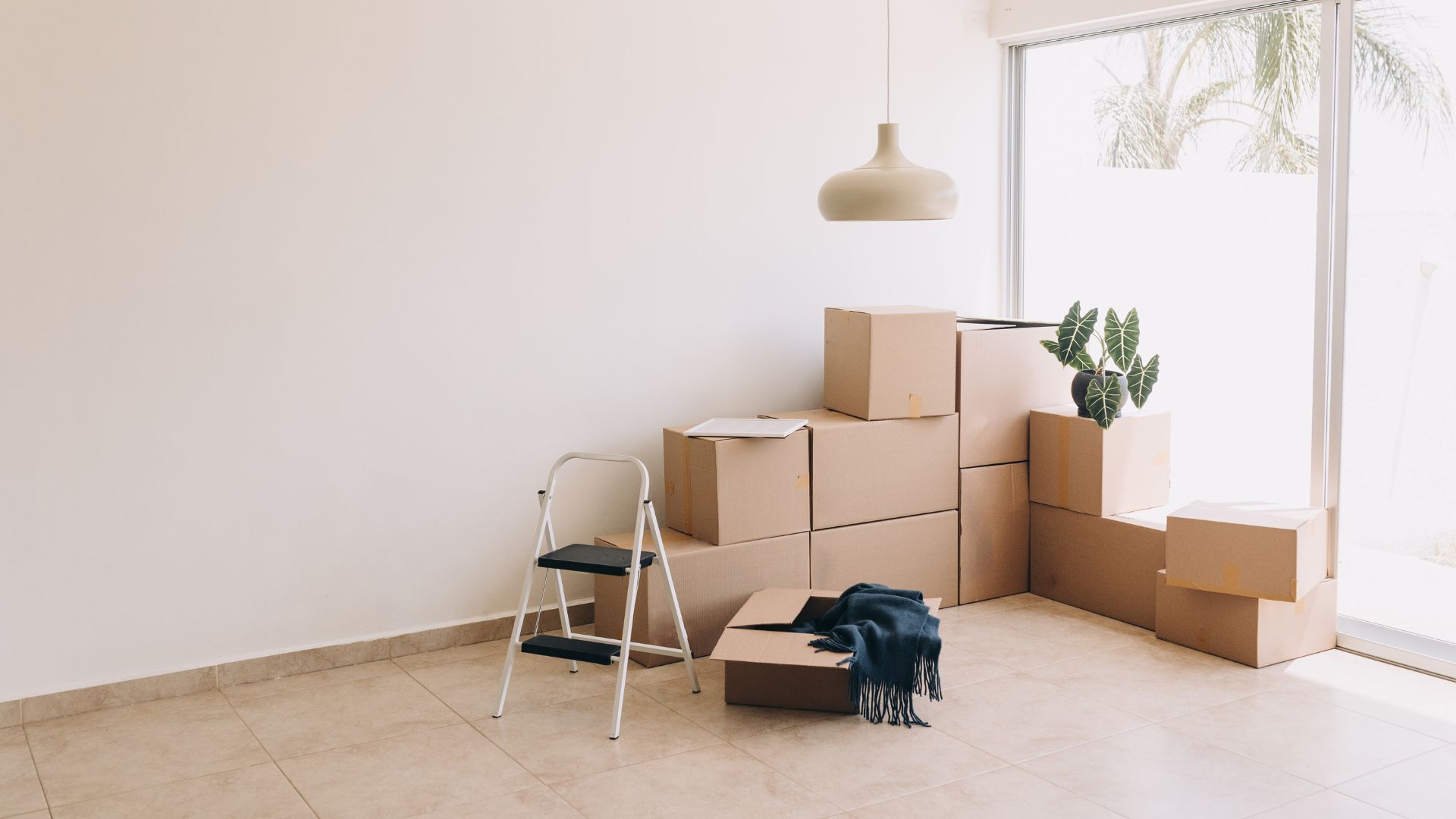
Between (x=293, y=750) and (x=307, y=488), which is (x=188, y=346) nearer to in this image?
(x=307, y=488)

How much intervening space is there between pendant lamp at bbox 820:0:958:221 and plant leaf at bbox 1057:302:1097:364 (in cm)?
140

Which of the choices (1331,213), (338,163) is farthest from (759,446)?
(1331,213)

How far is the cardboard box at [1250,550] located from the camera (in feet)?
11.1

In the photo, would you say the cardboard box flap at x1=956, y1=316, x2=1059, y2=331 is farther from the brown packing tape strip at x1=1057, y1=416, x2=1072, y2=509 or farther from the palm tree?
the palm tree

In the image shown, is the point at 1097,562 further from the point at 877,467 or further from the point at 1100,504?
the point at 877,467

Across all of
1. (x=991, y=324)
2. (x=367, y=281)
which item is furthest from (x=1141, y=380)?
(x=367, y=281)

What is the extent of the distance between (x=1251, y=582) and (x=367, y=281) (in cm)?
289

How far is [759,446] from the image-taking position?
3.73 meters

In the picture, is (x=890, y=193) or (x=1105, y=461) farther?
(x=1105, y=461)

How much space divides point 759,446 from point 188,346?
1.76m

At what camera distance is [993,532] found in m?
4.31

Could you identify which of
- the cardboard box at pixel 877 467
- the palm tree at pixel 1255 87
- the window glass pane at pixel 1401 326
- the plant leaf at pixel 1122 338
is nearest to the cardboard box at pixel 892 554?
the cardboard box at pixel 877 467

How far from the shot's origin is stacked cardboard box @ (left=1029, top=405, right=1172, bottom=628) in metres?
3.95

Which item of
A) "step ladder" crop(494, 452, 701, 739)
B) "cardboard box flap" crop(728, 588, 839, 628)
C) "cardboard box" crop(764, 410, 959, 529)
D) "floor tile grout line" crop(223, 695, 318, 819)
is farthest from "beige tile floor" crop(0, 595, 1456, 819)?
"cardboard box" crop(764, 410, 959, 529)
